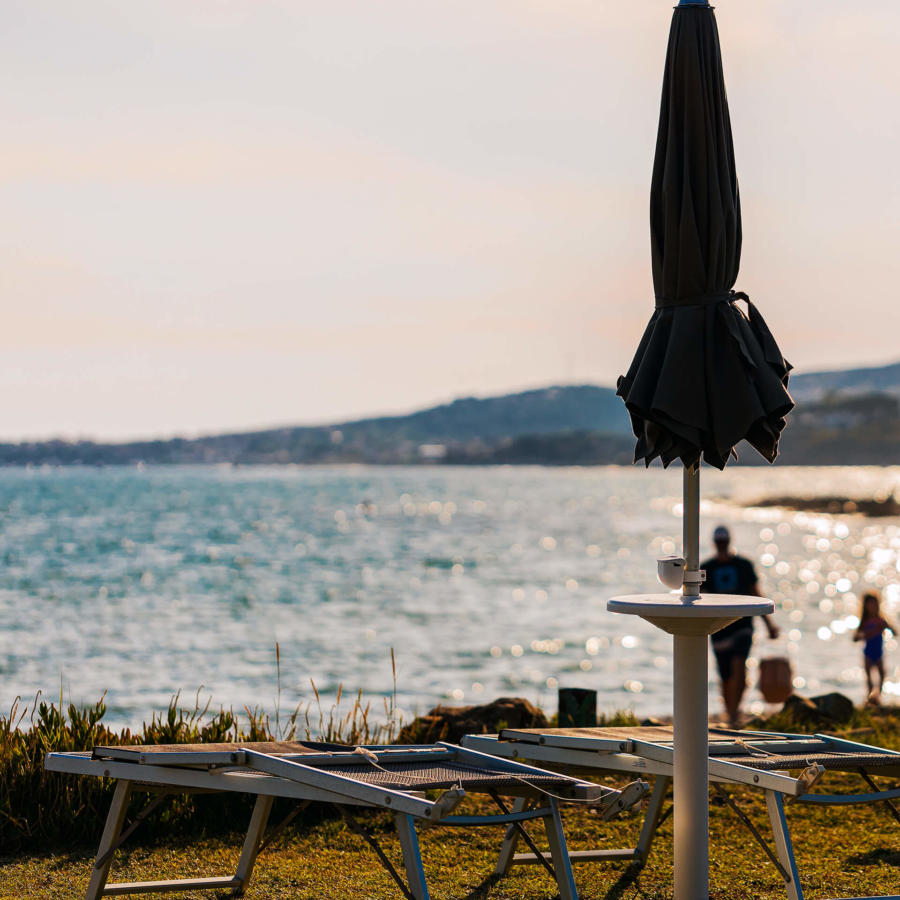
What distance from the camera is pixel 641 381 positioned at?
4340mm

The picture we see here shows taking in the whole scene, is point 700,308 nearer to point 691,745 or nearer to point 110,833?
point 691,745

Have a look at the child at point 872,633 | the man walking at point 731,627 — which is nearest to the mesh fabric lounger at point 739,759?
the man walking at point 731,627

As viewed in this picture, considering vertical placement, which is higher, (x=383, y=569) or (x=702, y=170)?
Result: (x=702, y=170)

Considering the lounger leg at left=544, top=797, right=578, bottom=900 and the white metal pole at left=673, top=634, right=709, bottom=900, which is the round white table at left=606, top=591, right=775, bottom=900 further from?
the lounger leg at left=544, top=797, right=578, bottom=900

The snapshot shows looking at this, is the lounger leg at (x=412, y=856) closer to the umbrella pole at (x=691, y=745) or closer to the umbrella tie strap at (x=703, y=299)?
the umbrella pole at (x=691, y=745)

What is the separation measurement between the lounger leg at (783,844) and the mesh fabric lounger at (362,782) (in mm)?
491

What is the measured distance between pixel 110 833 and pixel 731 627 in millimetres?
6902

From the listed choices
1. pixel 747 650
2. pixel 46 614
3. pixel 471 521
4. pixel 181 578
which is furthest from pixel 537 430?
pixel 747 650

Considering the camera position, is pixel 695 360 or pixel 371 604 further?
pixel 371 604

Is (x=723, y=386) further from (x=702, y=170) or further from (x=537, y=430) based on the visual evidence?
(x=537, y=430)

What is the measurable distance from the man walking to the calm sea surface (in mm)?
2592

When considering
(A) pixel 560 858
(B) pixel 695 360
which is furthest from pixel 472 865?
(B) pixel 695 360

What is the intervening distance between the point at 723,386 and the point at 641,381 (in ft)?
0.90

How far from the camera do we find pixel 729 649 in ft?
35.1
